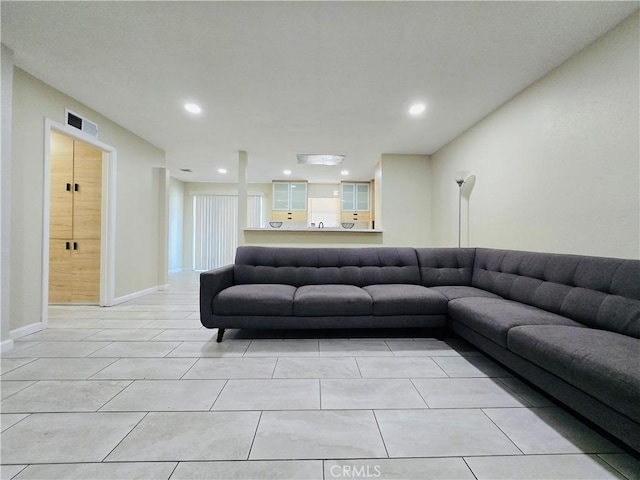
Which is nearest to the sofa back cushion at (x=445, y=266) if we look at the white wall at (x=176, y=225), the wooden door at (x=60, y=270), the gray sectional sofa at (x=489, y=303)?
the gray sectional sofa at (x=489, y=303)

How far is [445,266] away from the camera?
3.11 m

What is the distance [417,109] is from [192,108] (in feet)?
9.07

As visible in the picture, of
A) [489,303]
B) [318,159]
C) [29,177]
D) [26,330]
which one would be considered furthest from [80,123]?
[489,303]

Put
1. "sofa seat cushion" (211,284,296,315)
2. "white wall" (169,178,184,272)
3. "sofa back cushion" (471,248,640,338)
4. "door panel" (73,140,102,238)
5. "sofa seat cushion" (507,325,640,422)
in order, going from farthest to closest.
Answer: "white wall" (169,178,184,272), "door panel" (73,140,102,238), "sofa seat cushion" (211,284,296,315), "sofa back cushion" (471,248,640,338), "sofa seat cushion" (507,325,640,422)

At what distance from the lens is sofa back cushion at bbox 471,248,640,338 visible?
62.0 inches

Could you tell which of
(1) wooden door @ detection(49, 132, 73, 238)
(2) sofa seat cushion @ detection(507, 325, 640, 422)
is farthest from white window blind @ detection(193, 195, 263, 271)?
(2) sofa seat cushion @ detection(507, 325, 640, 422)

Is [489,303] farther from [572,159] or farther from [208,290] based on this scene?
[208,290]

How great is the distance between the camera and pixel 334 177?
6926 millimetres

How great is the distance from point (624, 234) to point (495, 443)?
178 centimetres

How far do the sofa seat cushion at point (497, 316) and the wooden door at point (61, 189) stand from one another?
5031mm

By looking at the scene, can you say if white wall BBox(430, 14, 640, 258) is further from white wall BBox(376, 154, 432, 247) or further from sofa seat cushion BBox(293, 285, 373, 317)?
sofa seat cushion BBox(293, 285, 373, 317)

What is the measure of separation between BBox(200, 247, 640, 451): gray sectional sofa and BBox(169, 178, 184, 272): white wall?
16.9ft

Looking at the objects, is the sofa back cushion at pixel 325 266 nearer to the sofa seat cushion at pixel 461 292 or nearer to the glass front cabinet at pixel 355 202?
the sofa seat cushion at pixel 461 292

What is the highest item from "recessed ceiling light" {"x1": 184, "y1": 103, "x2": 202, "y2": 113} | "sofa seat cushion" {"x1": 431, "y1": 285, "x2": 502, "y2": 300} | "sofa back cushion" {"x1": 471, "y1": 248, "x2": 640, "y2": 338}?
"recessed ceiling light" {"x1": 184, "y1": 103, "x2": 202, "y2": 113}
